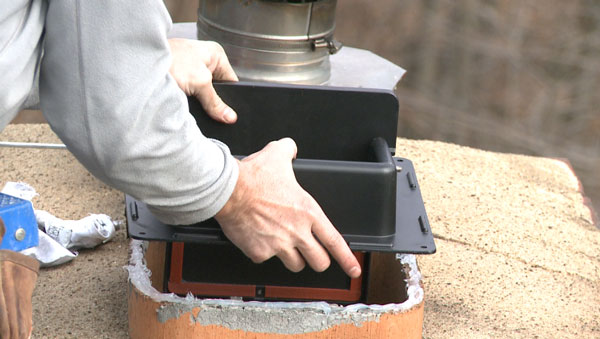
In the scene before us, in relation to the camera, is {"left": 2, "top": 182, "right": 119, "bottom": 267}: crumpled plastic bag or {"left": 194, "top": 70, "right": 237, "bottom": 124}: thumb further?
{"left": 2, "top": 182, "right": 119, "bottom": 267}: crumpled plastic bag

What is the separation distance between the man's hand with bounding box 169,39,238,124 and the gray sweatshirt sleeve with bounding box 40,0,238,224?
0.52 metres

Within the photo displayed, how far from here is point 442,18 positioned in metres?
5.91

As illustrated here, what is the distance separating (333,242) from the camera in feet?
4.86

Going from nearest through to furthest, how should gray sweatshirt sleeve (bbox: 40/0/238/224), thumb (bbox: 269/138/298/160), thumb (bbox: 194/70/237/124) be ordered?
gray sweatshirt sleeve (bbox: 40/0/238/224), thumb (bbox: 269/138/298/160), thumb (bbox: 194/70/237/124)

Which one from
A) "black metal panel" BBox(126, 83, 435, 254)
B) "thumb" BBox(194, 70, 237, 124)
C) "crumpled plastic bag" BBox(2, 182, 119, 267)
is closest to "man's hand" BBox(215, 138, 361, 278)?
"black metal panel" BBox(126, 83, 435, 254)

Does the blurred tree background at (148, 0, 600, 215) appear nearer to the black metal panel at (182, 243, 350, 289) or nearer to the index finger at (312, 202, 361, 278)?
the black metal panel at (182, 243, 350, 289)

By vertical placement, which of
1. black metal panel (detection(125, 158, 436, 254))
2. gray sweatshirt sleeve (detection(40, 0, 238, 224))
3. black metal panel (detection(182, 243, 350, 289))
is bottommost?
black metal panel (detection(182, 243, 350, 289))

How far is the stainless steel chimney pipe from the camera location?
7.94 ft

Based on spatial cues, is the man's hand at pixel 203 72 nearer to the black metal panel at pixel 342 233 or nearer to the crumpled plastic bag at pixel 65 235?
the black metal panel at pixel 342 233

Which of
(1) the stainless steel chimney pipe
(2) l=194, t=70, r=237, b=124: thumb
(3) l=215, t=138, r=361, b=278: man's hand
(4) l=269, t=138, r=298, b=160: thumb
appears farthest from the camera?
(1) the stainless steel chimney pipe

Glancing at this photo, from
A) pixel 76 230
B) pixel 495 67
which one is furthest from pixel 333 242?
pixel 495 67

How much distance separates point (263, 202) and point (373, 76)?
1.39 meters

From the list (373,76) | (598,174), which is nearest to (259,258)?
(373,76)

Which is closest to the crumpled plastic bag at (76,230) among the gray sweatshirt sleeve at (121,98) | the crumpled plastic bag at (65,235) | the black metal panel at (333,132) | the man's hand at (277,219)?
the crumpled plastic bag at (65,235)
